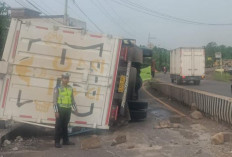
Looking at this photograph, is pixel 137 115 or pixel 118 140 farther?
pixel 137 115

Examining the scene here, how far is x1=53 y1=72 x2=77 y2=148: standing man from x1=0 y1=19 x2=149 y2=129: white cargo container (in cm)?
43

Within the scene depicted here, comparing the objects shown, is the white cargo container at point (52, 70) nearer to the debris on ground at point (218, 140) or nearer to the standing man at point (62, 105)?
the standing man at point (62, 105)

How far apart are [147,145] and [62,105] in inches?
78.7

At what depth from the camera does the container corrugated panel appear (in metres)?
7.89

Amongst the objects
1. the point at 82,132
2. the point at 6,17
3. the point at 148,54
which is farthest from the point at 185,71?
the point at 82,132

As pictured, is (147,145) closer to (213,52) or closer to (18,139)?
(18,139)

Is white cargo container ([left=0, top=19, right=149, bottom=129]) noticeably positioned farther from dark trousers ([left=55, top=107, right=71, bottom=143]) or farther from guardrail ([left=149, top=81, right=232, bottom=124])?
guardrail ([left=149, top=81, right=232, bottom=124])

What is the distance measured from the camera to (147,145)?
7.40 meters

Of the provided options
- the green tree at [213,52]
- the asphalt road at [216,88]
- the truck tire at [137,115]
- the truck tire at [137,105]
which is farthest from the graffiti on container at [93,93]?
the green tree at [213,52]

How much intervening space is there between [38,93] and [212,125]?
4.90 metres

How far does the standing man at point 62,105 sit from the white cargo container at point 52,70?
0.43 meters

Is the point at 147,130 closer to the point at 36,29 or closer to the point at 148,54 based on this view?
the point at 36,29

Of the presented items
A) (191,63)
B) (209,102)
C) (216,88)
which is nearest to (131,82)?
(209,102)

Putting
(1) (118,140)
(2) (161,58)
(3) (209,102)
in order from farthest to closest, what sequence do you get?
(2) (161,58), (3) (209,102), (1) (118,140)
